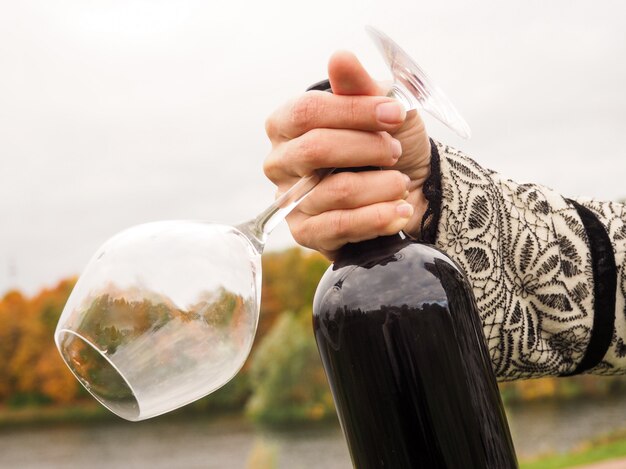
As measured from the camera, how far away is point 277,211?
108cm

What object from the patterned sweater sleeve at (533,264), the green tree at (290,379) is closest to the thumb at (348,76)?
the patterned sweater sleeve at (533,264)

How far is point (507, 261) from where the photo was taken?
64.1 inches

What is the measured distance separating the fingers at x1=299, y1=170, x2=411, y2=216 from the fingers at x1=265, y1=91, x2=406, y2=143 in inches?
3.2

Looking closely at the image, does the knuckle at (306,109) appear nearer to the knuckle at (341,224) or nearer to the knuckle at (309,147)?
the knuckle at (309,147)

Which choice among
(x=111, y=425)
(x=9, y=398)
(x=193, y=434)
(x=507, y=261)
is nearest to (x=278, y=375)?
(x=193, y=434)

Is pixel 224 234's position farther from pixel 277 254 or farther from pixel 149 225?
pixel 277 254

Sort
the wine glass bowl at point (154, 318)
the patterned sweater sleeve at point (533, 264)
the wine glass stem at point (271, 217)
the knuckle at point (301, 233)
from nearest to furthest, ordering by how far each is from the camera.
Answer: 1. the wine glass bowl at point (154, 318)
2. the wine glass stem at point (271, 217)
3. the knuckle at point (301, 233)
4. the patterned sweater sleeve at point (533, 264)

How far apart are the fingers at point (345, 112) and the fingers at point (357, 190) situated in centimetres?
8

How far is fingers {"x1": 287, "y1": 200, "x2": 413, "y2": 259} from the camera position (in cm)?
111

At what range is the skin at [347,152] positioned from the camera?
1094 millimetres

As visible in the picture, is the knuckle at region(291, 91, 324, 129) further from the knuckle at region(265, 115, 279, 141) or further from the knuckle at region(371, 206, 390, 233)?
the knuckle at region(371, 206, 390, 233)

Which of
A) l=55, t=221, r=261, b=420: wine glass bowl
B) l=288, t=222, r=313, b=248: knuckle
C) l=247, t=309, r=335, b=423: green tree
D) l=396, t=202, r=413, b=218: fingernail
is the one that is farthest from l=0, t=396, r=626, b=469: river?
l=55, t=221, r=261, b=420: wine glass bowl

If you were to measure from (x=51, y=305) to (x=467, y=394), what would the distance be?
159ft

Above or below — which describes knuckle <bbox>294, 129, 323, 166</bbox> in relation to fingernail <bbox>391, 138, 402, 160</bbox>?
above
